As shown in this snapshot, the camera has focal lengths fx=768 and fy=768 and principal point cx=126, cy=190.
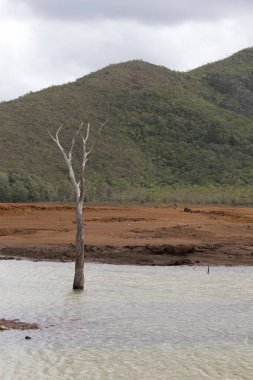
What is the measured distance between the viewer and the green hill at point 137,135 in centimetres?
6888

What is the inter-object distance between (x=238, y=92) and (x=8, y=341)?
87.0m

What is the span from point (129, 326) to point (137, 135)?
222 feet

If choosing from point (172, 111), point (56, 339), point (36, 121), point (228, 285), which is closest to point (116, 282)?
point (228, 285)

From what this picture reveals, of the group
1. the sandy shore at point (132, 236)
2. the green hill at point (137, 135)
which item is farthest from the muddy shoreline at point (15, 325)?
the green hill at point (137, 135)

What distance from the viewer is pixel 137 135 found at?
81.6m

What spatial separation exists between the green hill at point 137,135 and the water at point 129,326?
124 feet

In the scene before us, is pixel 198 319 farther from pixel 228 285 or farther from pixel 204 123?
pixel 204 123

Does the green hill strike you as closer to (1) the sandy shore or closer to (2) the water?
(1) the sandy shore

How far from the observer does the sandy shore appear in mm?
26172

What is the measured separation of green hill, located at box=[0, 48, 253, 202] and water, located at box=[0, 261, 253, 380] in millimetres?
37842

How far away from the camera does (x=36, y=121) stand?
79500mm

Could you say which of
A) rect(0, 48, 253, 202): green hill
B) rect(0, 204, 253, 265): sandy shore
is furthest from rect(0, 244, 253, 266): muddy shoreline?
rect(0, 48, 253, 202): green hill

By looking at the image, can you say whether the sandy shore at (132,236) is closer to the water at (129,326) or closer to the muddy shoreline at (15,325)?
the water at (129,326)

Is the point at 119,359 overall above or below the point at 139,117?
below
